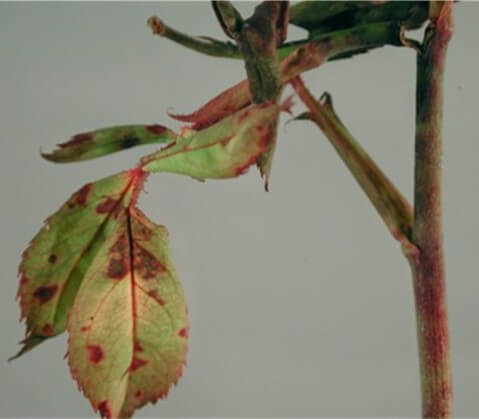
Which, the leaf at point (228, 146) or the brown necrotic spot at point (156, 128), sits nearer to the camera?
the leaf at point (228, 146)

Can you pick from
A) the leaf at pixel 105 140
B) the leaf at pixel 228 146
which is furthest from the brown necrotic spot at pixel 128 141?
the leaf at pixel 228 146

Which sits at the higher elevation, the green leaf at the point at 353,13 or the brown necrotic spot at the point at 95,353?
the green leaf at the point at 353,13

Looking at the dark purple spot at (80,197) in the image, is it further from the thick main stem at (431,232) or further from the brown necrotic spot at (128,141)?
the thick main stem at (431,232)

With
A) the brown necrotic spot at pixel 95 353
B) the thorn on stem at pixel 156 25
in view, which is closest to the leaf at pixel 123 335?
the brown necrotic spot at pixel 95 353

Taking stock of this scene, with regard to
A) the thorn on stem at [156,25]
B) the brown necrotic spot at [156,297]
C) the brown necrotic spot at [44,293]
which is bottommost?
the brown necrotic spot at [156,297]

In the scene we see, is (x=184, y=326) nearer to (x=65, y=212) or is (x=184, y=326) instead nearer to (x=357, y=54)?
(x=65, y=212)

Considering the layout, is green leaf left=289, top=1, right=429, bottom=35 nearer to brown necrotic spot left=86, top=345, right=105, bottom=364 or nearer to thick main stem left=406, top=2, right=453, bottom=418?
thick main stem left=406, top=2, right=453, bottom=418

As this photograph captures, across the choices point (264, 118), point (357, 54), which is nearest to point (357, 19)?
point (357, 54)

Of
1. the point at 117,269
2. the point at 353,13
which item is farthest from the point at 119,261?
the point at 353,13

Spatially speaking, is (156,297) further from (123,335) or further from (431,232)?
(431,232)
